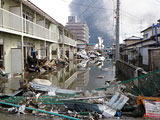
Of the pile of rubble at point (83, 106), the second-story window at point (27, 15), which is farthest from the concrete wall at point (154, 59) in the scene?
the second-story window at point (27, 15)

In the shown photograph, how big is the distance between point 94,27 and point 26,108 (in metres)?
137

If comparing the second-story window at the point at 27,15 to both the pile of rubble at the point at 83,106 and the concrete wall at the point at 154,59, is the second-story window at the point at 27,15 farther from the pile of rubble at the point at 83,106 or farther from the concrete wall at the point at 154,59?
the concrete wall at the point at 154,59

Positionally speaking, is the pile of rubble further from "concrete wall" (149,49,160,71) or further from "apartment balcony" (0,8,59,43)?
"apartment balcony" (0,8,59,43)

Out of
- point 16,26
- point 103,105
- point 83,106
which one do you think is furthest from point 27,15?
point 103,105

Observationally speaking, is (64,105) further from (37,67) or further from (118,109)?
(37,67)

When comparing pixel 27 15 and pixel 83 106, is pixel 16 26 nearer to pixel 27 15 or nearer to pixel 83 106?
pixel 27 15

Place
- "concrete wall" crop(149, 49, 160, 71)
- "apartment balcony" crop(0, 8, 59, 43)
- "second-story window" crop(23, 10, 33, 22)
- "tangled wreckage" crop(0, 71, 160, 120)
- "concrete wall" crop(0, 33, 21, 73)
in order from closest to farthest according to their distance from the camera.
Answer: "tangled wreckage" crop(0, 71, 160, 120) → "concrete wall" crop(149, 49, 160, 71) → "apartment balcony" crop(0, 8, 59, 43) → "concrete wall" crop(0, 33, 21, 73) → "second-story window" crop(23, 10, 33, 22)

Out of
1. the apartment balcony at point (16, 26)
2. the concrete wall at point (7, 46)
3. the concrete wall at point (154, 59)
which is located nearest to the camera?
the concrete wall at point (154, 59)

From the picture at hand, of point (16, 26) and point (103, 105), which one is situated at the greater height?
point (16, 26)

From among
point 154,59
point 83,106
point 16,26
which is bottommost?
point 83,106

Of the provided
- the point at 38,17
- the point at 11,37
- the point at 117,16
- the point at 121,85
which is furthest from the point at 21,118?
the point at 117,16

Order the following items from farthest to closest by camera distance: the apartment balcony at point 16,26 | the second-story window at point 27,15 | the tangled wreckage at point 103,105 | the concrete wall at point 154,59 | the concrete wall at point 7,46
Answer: the second-story window at point 27,15
the concrete wall at point 7,46
the apartment balcony at point 16,26
the concrete wall at point 154,59
the tangled wreckage at point 103,105

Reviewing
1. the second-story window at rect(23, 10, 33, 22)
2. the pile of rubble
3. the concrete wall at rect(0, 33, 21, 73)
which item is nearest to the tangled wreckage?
the pile of rubble

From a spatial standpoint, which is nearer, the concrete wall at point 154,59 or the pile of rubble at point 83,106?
the pile of rubble at point 83,106
